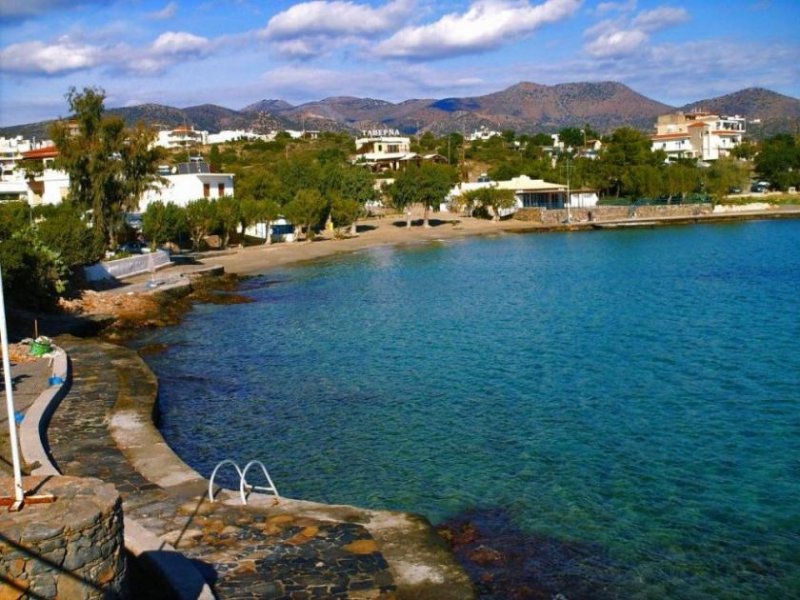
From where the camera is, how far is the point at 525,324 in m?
32.2

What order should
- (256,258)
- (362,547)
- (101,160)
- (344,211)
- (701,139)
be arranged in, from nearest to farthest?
(362,547)
(101,160)
(256,258)
(344,211)
(701,139)

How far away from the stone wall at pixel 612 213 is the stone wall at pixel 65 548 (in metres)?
80.8

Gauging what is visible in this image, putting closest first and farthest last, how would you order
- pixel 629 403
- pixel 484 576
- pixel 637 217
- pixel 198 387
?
pixel 484 576 < pixel 629 403 < pixel 198 387 < pixel 637 217

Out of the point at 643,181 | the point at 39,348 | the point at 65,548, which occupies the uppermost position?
the point at 643,181

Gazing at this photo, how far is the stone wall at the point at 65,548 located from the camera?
6.95m

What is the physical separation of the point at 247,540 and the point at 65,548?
13.4 ft

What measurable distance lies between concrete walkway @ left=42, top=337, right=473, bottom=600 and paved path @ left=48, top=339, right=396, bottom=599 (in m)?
0.01

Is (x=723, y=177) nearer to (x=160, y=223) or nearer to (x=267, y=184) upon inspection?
(x=267, y=184)

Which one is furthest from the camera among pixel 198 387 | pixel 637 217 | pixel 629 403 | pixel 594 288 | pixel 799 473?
pixel 637 217

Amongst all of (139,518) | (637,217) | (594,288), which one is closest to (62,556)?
(139,518)

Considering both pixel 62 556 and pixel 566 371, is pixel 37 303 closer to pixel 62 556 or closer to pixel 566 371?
pixel 566 371

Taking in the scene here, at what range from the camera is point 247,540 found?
11.0 m

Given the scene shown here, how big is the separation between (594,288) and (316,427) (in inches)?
1076

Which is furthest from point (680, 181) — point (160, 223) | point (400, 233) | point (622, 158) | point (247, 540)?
point (247, 540)
